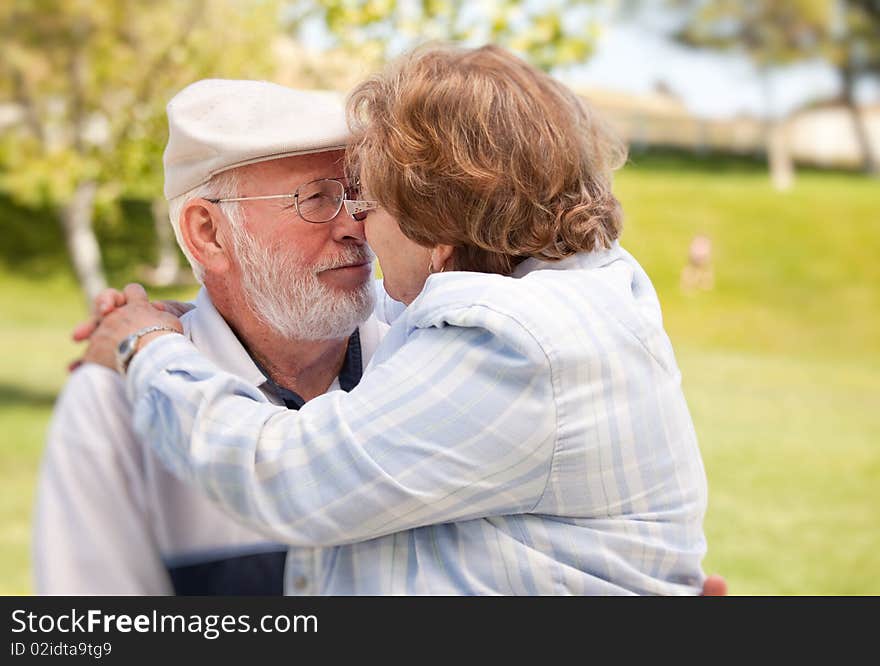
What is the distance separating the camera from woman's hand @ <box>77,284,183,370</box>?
1.78 meters

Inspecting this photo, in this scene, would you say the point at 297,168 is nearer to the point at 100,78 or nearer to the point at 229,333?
the point at 229,333

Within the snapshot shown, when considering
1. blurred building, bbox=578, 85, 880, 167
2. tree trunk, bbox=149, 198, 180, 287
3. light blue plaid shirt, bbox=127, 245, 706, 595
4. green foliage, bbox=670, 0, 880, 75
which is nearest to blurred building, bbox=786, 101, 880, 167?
blurred building, bbox=578, 85, 880, 167

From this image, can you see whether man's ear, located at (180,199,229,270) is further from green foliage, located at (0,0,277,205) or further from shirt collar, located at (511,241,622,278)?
green foliage, located at (0,0,277,205)

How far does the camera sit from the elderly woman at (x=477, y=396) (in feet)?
5.23

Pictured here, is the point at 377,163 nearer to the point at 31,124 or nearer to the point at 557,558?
the point at 557,558

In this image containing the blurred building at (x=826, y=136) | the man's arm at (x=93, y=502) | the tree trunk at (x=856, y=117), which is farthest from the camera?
the blurred building at (x=826, y=136)

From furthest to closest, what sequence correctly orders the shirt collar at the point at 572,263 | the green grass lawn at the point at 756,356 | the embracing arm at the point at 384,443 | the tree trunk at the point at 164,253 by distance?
the tree trunk at the point at 164,253, the green grass lawn at the point at 756,356, the shirt collar at the point at 572,263, the embracing arm at the point at 384,443

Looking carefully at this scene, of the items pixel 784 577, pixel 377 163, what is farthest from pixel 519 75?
pixel 784 577

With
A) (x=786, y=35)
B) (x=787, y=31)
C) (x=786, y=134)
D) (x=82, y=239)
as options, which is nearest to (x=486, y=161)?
(x=82, y=239)

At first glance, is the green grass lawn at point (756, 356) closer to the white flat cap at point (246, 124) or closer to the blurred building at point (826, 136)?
the blurred building at point (826, 136)

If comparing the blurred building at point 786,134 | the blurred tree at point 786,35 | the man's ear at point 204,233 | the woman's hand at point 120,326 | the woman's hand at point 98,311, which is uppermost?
Result: the blurred tree at point 786,35

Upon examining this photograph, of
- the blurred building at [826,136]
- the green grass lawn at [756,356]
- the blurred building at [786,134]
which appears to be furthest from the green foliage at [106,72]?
the blurred building at [826,136]

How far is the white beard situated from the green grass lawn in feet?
20.0

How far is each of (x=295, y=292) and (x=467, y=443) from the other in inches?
24.4
